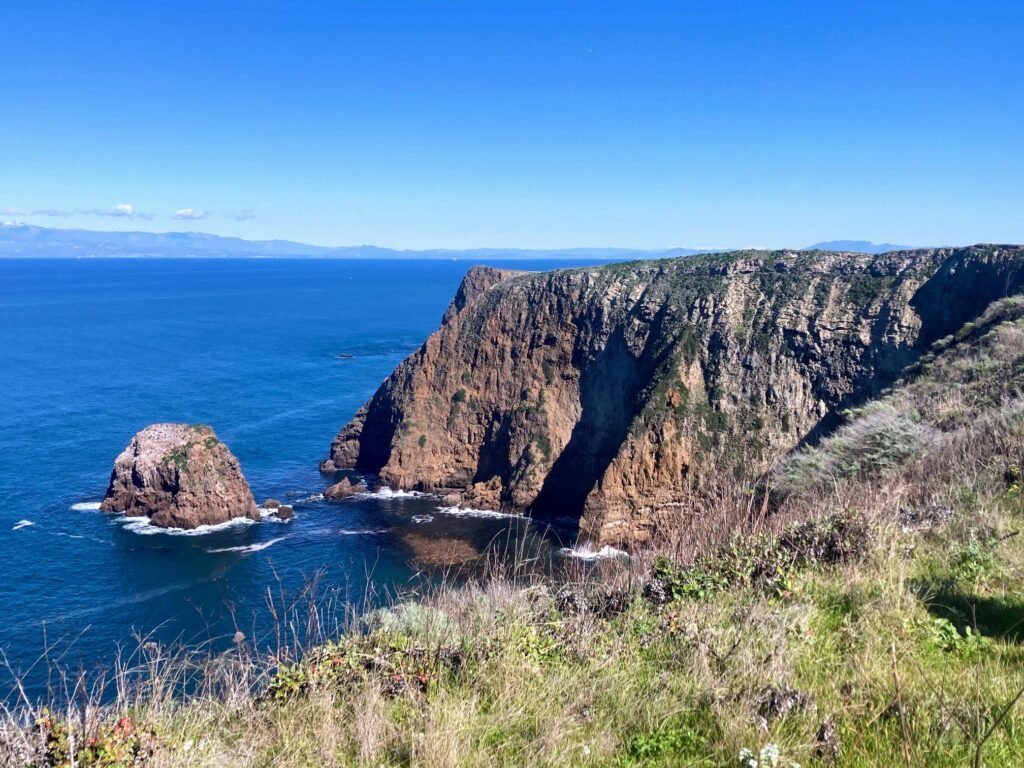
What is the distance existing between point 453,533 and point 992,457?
41.4 m

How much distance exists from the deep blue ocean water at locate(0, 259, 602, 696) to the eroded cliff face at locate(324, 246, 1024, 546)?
19.4 feet

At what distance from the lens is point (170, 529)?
4844cm

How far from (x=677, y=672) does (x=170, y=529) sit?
5015cm

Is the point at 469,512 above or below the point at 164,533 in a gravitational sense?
above

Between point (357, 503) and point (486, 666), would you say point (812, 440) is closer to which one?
point (357, 503)

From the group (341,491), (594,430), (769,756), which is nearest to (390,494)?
(341,491)

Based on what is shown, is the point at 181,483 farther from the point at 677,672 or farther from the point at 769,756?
A: the point at 769,756

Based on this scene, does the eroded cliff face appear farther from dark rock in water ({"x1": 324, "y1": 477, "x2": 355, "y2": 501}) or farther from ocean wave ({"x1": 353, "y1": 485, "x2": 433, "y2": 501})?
dark rock in water ({"x1": 324, "y1": 477, "x2": 355, "y2": 501})

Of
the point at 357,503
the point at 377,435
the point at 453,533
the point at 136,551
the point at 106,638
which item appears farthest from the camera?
the point at 377,435

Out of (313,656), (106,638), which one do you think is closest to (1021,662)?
(313,656)

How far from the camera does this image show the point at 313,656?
636 centimetres

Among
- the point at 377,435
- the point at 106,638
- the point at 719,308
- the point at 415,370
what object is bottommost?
the point at 106,638

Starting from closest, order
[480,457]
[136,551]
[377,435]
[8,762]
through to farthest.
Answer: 1. [8,762]
2. [136,551]
3. [480,457]
4. [377,435]

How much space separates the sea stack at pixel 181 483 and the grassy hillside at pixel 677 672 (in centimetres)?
4653
